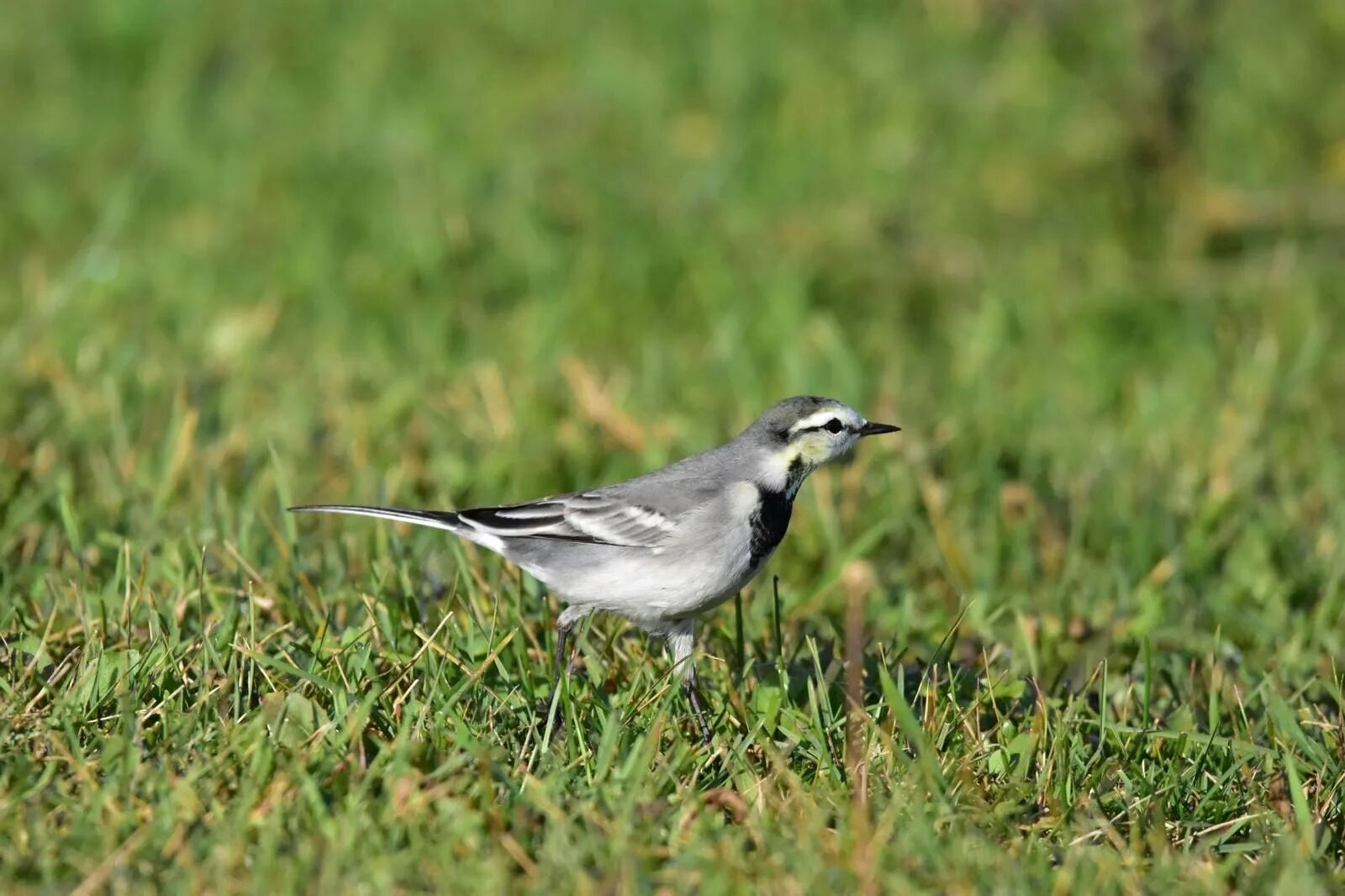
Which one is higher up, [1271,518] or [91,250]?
[91,250]

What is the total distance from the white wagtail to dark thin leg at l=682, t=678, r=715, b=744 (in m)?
0.03

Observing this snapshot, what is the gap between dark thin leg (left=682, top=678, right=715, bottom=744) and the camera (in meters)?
4.34

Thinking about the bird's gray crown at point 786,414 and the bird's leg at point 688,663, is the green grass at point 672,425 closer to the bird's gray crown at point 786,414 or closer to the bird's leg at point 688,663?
the bird's leg at point 688,663

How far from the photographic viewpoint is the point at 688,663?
457 cm

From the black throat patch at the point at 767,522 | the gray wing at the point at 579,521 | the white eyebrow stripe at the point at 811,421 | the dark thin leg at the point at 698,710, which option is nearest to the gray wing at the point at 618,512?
the gray wing at the point at 579,521

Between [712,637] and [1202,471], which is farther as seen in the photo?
[1202,471]

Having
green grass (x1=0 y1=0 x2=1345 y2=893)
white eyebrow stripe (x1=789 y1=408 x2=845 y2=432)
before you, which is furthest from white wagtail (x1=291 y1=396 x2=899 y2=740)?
green grass (x1=0 y1=0 x2=1345 y2=893)

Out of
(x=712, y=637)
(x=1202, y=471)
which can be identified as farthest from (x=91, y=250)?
(x=1202, y=471)

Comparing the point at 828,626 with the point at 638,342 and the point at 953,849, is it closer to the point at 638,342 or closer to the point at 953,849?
the point at 953,849

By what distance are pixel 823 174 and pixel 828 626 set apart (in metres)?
4.38

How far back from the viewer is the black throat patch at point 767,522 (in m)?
4.87

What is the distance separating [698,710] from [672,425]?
2836 millimetres

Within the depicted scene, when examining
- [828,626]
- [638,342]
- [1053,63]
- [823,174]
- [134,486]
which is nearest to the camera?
[828,626]

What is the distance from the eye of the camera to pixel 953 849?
3736mm
